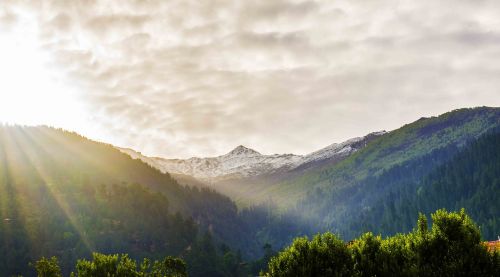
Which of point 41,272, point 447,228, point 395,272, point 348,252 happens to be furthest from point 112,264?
point 447,228

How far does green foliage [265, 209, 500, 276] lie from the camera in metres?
56.2

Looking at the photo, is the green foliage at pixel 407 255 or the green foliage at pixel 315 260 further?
the green foliage at pixel 315 260

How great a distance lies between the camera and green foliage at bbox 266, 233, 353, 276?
201 ft

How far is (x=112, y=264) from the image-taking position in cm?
7138

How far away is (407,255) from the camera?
61.0 meters

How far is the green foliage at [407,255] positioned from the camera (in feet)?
184

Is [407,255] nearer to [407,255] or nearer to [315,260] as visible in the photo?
[407,255]

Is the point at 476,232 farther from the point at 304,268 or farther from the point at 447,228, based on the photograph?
the point at 304,268

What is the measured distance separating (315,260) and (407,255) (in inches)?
396

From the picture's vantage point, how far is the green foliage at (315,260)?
61.1 m

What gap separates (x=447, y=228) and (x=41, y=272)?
52.1 meters

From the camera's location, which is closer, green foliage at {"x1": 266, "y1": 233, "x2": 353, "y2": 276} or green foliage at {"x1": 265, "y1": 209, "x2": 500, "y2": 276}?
green foliage at {"x1": 265, "y1": 209, "x2": 500, "y2": 276}

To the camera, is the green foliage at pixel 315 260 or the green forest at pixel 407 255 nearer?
the green forest at pixel 407 255

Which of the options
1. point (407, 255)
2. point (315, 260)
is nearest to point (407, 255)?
point (407, 255)
